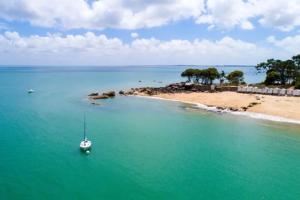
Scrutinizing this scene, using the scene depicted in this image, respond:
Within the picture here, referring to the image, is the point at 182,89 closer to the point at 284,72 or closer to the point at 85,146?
the point at 284,72

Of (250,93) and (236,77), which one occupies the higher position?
(236,77)

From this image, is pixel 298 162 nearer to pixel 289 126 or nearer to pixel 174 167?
pixel 174 167

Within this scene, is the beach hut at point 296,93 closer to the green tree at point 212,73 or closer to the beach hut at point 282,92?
the beach hut at point 282,92

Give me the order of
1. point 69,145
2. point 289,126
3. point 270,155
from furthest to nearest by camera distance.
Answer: point 289,126 < point 69,145 < point 270,155

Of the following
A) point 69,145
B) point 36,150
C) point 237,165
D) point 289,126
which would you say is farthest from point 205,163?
point 289,126

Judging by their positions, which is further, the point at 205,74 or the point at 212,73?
the point at 205,74

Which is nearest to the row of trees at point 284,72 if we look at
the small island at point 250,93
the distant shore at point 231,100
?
the small island at point 250,93

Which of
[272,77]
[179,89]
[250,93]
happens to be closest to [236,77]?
[272,77]
